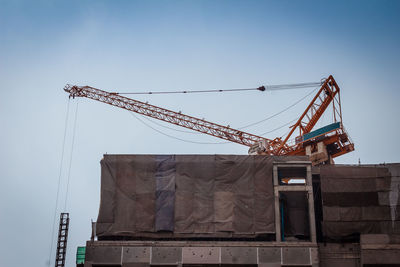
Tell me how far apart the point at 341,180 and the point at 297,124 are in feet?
118

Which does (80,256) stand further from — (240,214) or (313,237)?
(313,237)

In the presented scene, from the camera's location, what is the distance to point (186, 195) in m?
59.9

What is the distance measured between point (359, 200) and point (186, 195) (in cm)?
1953

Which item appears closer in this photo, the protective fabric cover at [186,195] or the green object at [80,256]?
the protective fabric cover at [186,195]

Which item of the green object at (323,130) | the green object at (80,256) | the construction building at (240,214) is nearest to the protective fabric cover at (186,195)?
the construction building at (240,214)

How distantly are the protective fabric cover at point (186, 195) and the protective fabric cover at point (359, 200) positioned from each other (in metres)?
6.56

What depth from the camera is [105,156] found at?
202 feet

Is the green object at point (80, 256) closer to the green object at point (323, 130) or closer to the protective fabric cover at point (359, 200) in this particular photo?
the protective fabric cover at point (359, 200)

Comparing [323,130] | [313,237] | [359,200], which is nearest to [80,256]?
[313,237]

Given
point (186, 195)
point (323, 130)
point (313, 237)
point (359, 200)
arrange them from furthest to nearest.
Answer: point (323, 130)
point (186, 195)
point (359, 200)
point (313, 237)

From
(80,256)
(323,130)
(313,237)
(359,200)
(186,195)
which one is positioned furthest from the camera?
(323,130)

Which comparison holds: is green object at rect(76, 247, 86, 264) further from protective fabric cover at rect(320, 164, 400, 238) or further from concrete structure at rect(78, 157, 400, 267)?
protective fabric cover at rect(320, 164, 400, 238)

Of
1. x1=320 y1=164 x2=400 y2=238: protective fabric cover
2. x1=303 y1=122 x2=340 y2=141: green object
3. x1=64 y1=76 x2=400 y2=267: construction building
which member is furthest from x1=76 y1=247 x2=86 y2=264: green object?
x1=303 y1=122 x2=340 y2=141: green object

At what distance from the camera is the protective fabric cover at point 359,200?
58.5m
